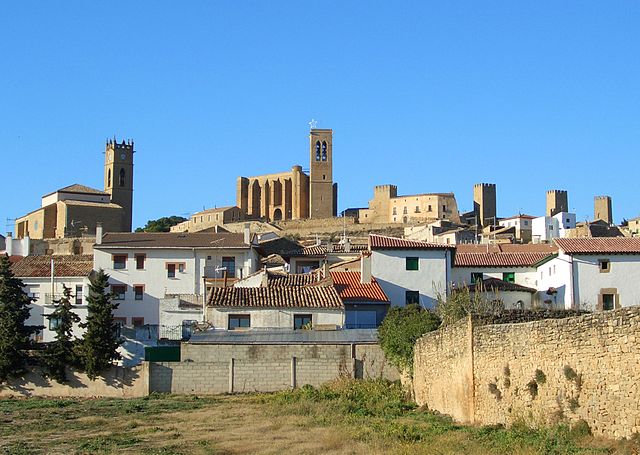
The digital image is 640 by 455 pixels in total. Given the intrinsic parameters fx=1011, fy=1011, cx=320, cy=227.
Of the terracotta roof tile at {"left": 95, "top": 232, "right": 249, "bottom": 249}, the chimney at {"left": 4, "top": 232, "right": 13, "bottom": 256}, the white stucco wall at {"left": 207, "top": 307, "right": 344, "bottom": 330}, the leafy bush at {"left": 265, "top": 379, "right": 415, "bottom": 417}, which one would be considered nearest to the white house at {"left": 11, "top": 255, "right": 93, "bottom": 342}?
the terracotta roof tile at {"left": 95, "top": 232, "right": 249, "bottom": 249}

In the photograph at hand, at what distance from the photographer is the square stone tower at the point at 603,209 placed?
138m

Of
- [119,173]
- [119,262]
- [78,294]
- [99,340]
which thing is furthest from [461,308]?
[119,173]

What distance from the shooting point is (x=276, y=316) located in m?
41.0

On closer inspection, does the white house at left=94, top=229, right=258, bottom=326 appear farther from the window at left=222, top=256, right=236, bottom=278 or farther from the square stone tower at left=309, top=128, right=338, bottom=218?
the square stone tower at left=309, top=128, right=338, bottom=218

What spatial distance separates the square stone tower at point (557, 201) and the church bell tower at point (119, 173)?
59.8 meters

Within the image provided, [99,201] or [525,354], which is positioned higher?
[99,201]

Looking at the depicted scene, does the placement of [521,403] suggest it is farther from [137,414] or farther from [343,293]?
[343,293]

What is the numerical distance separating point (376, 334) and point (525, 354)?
17986 mm

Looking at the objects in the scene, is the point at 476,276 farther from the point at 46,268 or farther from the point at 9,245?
the point at 9,245

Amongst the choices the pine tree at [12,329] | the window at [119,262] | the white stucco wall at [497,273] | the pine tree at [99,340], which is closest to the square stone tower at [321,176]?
the window at [119,262]

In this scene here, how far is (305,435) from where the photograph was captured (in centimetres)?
2422

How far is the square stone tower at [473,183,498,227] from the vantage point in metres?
143

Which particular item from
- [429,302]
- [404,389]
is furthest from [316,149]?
[404,389]

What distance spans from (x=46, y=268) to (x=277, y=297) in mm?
22863
